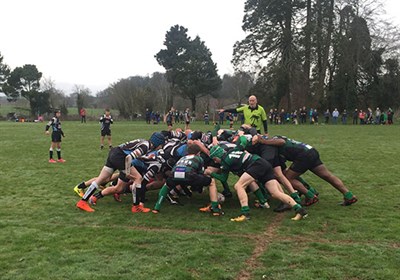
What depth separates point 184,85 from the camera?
6319 cm

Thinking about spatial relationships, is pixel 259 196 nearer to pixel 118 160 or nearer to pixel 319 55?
pixel 118 160

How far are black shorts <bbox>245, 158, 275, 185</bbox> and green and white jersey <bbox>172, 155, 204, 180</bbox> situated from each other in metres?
0.92

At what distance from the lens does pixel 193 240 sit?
583 cm

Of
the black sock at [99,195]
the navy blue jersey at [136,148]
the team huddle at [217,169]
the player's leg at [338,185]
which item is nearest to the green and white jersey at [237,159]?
the team huddle at [217,169]

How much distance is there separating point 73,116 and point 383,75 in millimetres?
45859

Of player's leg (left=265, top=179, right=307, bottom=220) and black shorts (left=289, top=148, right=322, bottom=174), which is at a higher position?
black shorts (left=289, top=148, right=322, bottom=174)

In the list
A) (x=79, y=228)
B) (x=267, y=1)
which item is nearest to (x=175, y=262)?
(x=79, y=228)

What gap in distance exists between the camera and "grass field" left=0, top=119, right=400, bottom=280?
4.74 m

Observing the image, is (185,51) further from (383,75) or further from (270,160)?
(270,160)

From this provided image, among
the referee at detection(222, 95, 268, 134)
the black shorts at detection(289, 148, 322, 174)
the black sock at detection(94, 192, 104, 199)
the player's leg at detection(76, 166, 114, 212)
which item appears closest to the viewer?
the player's leg at detection(76, 166, 114, 212)

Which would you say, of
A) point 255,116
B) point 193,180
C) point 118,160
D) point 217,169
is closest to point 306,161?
point 217,169

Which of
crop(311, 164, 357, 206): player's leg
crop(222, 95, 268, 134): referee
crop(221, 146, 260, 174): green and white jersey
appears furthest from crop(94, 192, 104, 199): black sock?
crop(222, 95, 268, 134): referee

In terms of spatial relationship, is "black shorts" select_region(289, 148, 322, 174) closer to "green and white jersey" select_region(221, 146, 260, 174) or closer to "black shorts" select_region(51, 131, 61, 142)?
"green and white jersey" select_region(221, 146, 260, 174)

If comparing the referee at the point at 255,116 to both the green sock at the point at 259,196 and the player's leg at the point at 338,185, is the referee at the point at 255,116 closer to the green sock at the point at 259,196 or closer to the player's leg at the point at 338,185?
the player's leg at the point at 338,185
